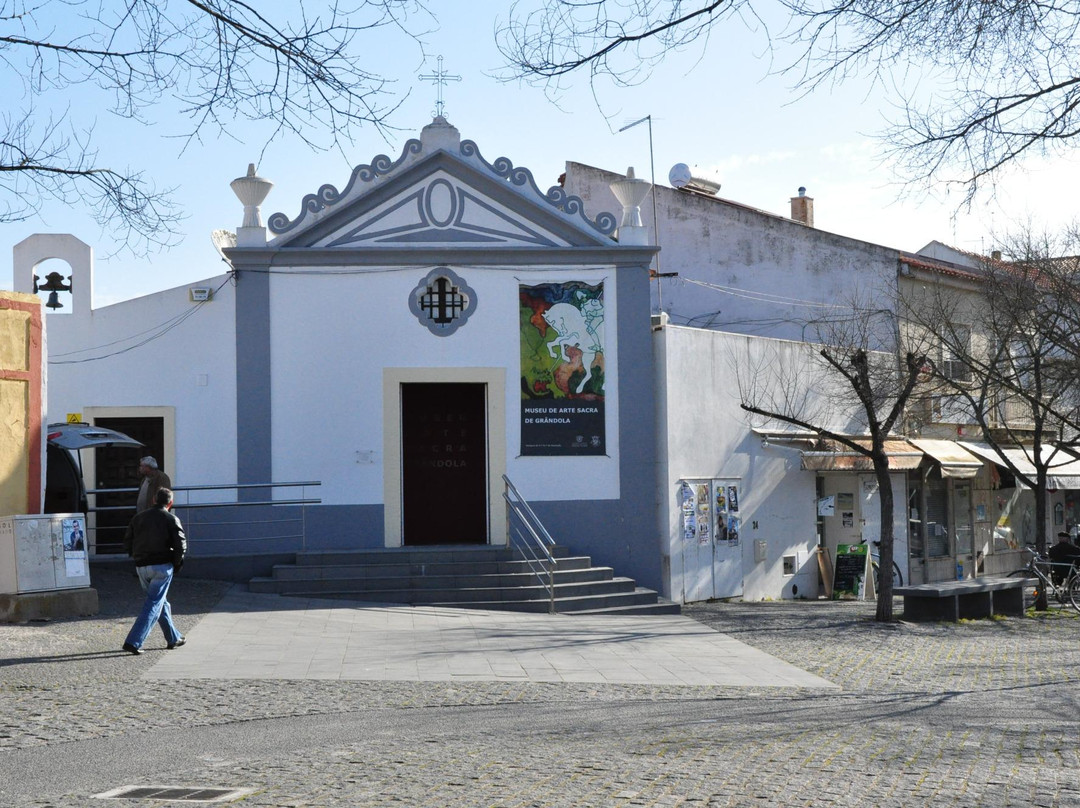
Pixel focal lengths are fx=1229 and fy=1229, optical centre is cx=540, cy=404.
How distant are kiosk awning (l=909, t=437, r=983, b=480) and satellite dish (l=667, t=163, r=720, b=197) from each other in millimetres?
7612

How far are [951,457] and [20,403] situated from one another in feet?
58.3

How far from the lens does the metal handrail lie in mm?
17625

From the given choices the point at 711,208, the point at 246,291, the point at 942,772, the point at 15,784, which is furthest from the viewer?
the point at 711,208

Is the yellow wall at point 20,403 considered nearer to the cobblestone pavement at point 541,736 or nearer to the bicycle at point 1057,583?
the cobblestone pavement at point 541,736

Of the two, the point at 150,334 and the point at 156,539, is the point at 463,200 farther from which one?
the point at 156,539

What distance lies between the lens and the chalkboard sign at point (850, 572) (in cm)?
2216

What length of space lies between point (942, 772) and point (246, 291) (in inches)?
533

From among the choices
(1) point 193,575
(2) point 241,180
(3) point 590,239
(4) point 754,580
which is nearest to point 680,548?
(4) point 754,580

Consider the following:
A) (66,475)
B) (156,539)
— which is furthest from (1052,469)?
(156,539)

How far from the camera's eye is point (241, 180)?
18438mm

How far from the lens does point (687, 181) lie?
2814 centimetres

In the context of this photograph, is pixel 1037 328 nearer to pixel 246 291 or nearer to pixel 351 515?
pixel 351 515

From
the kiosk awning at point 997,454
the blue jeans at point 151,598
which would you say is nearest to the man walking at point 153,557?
the blue jeans at point 151,598

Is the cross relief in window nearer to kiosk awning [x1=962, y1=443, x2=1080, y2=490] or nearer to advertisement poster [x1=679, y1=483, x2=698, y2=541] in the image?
advertisement poster [x1=679, y1=483, x2=698, y2=541]
